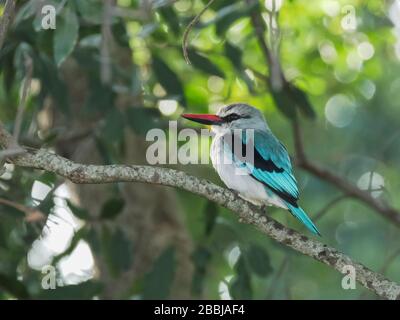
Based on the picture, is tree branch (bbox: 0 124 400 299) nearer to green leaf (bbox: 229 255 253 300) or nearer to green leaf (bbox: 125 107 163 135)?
green leaf (bbox: 229 255 253 300)

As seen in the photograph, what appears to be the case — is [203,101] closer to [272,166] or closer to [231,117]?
[231,117]

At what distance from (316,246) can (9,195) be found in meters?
2.40

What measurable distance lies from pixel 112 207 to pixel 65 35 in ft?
4.61

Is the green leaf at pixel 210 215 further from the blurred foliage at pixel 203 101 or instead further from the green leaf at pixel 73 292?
the green leaf at pixel 73 292

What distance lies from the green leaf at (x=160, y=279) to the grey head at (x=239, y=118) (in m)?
0.94

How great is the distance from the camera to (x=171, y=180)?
411cm

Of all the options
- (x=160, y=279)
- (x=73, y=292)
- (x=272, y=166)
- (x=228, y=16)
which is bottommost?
(x=73, y=292)

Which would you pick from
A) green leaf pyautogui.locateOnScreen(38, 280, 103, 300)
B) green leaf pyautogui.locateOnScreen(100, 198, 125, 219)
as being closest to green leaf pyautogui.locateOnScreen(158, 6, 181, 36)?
green leaf pyautogui.locateOnScreen(100, 198, 125, 219)

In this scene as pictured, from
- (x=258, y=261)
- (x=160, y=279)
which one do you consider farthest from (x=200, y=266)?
(x=258, y=261)

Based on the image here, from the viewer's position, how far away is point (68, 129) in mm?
6941

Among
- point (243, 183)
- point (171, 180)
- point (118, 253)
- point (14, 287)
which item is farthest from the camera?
point (118, 253)

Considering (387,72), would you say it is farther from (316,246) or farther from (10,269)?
(316,246)

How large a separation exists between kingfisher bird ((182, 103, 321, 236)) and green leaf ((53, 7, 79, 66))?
1077 mm

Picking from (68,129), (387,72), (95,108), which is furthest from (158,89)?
(387,72)
